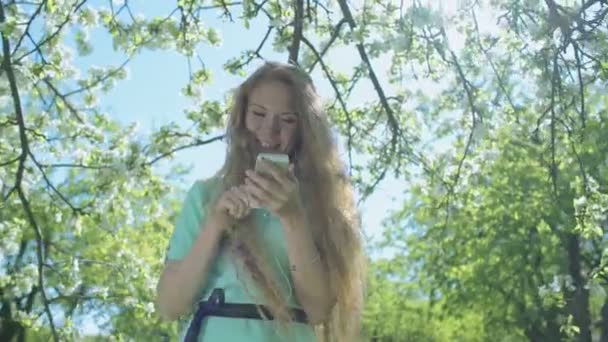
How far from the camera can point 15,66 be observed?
5922 mm

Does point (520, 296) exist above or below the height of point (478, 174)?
above

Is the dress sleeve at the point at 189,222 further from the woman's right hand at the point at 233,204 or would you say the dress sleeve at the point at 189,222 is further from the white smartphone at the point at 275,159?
the white smartphone at the point at 275,159

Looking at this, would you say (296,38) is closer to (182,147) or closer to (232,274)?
(182,147)

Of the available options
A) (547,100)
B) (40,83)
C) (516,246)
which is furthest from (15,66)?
(516,246)

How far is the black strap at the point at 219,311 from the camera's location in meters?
2.38

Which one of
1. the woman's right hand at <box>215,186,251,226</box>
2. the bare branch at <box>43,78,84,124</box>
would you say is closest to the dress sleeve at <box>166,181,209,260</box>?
the woman's right hand at <box>215,186,251,226</box>

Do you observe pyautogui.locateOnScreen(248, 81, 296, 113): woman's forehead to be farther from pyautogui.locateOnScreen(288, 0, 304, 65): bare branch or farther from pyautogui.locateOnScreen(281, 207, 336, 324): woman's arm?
pyautogui.locateOnScreen(288, 0, 304, 65): bare branch

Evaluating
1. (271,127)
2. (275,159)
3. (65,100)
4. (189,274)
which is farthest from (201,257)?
(65,100)

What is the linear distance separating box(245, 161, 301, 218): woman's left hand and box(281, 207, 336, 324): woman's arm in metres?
0.02

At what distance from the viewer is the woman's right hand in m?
2.34

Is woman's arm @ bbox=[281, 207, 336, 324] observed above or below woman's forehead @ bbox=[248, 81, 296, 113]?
below

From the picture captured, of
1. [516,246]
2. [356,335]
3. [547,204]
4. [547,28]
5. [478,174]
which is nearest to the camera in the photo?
[356,335]

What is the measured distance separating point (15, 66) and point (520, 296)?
13.8 meters

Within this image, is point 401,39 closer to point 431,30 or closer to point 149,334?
point 431,30
